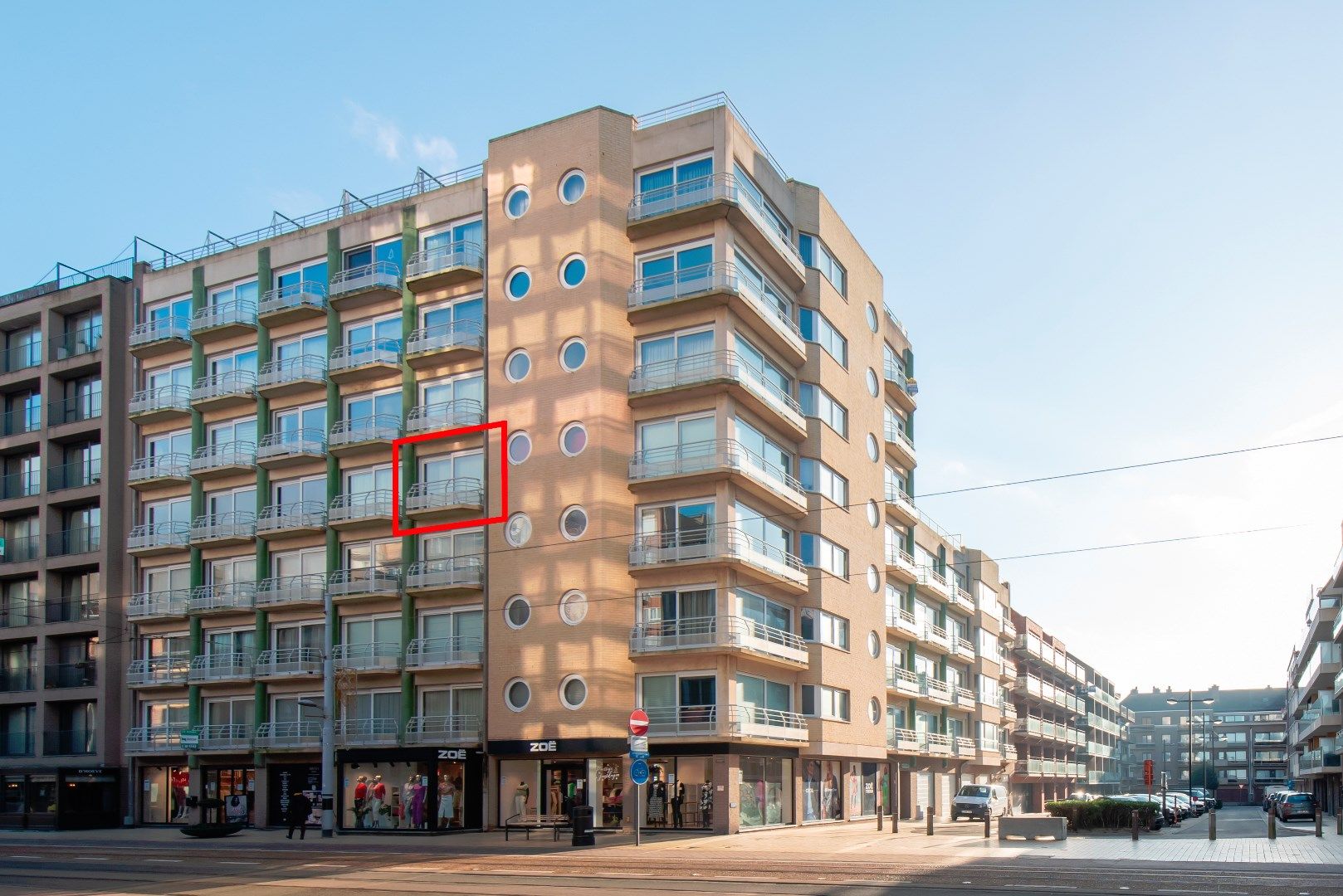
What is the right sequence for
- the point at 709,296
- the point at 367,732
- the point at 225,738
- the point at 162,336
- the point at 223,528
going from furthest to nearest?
the point at 162,336 → the point at 223,528 → the point at 225,738 → the point at 367,732 → the point at 709,296

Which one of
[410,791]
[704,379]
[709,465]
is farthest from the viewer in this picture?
[410,791]

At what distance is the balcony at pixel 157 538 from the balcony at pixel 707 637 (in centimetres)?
2177

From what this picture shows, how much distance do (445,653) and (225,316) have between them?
17799 mm

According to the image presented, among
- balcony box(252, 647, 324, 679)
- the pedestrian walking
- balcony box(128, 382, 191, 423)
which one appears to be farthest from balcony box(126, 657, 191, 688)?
balcony box(128, 382, 191, 423)

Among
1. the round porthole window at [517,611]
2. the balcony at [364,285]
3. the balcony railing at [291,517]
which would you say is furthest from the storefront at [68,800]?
the balcony at [364,285]

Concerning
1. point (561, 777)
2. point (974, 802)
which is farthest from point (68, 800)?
point (974, 802)

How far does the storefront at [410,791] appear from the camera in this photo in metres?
42.9

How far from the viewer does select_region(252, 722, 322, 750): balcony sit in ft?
154

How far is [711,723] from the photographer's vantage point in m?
39.8

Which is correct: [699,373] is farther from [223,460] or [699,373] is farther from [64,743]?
[64,743]

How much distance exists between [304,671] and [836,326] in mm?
24533

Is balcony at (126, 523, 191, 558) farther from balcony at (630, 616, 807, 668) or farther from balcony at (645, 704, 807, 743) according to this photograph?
balcony at (645, 704, 807, 743)

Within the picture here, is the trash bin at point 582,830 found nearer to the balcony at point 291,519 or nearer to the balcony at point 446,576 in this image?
the balcony at point 446,576

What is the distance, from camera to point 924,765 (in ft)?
214
